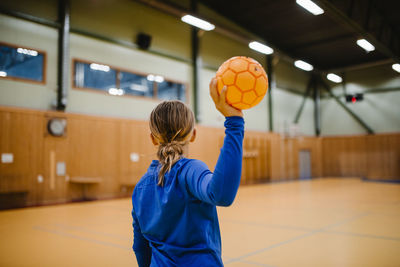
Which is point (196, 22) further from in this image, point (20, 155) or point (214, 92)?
point (214, 92)

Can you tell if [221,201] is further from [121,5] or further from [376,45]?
[376,45]

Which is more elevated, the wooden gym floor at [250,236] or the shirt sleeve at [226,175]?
the shirt sleeve at [226,175]

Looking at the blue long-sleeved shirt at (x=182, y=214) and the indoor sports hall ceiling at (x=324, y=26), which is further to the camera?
the indoor sports hall ceiling at (x=324, y=26)

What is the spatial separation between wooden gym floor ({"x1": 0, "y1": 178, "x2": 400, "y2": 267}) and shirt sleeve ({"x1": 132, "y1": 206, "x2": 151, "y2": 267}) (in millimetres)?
2520

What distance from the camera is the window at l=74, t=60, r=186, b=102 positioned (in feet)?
37.8

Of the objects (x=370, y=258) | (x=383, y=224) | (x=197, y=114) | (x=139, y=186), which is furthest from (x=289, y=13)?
(x=139, y=186)

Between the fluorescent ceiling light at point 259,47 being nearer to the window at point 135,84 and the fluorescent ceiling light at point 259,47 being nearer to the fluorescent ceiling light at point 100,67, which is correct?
the window at point 135,84

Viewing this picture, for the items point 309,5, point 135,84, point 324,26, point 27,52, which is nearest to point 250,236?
point 309,5

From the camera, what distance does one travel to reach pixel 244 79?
1731 millimetres

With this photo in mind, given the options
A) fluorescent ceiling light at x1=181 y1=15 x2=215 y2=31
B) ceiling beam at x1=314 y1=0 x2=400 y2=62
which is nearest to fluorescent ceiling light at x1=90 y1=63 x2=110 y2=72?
fluorescent ceiling light at x1=181 y1=15 x2=215 y2=31

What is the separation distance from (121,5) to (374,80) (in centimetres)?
1654

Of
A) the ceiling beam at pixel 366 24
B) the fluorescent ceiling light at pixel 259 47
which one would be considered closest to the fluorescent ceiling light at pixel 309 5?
the ceiling beam at pixel 366 24

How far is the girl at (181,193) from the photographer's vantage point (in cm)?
131

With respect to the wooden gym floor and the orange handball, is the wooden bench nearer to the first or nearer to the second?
the wooden gym floor
